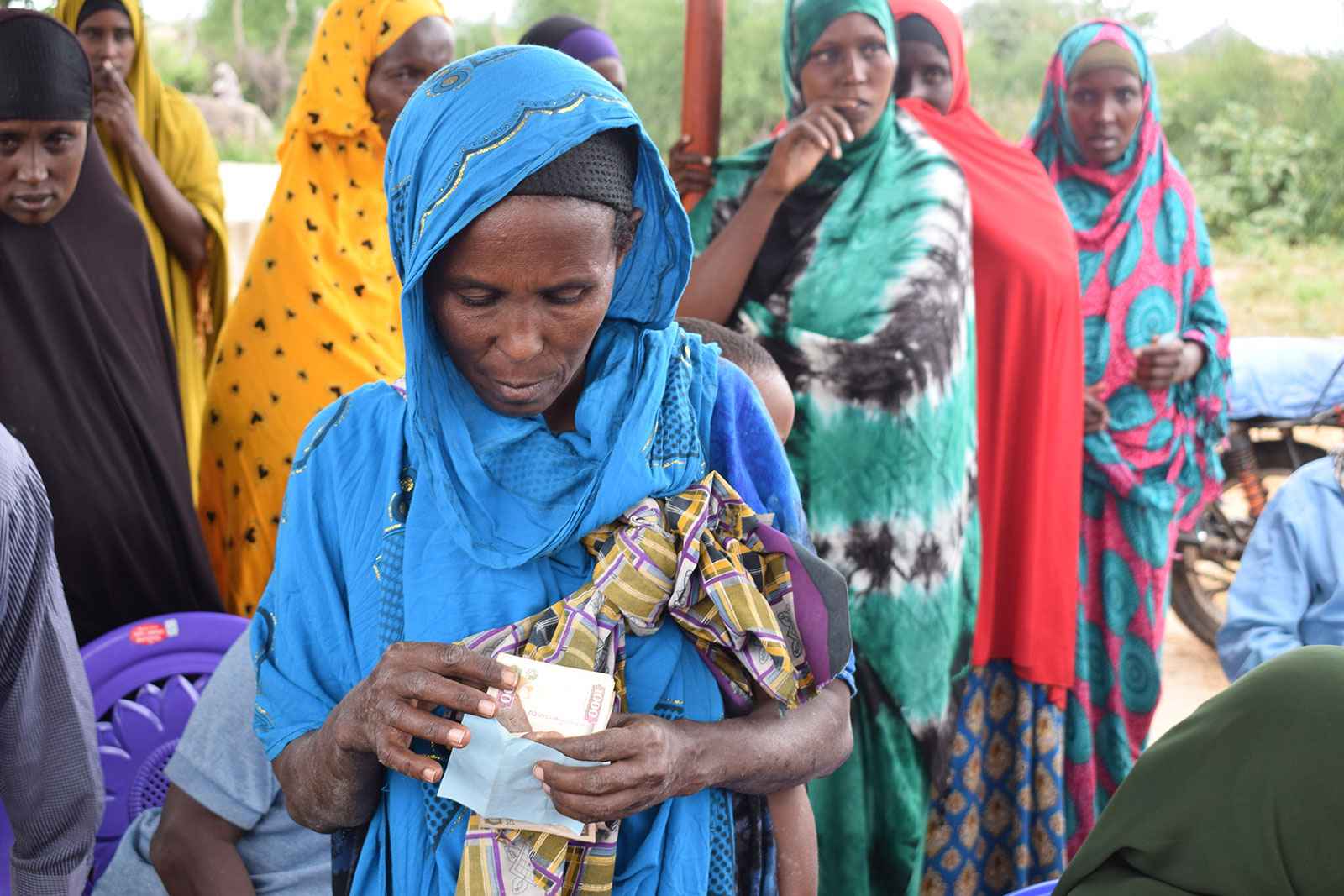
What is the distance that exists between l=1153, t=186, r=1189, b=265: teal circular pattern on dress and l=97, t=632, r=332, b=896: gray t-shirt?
3135mm

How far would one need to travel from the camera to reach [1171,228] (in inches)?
Result: 160

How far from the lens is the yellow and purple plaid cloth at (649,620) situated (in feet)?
4.37

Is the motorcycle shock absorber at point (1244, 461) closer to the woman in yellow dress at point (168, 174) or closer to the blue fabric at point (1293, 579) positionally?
the blue fabric at point (1293, 579)

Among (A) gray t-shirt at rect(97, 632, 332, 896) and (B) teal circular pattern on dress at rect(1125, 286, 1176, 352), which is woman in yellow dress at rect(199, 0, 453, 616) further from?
(B) teal circular pattern on dress at rect(1125, 286, 1176, 352)

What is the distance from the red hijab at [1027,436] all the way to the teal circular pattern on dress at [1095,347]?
52 centimetres

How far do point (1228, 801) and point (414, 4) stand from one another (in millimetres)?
2793

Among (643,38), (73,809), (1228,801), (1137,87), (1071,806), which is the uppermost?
(643,38)

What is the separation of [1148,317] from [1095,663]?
1046 mm

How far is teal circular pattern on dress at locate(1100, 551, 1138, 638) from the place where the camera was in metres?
3.78

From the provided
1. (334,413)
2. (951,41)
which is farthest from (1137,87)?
(334,413)

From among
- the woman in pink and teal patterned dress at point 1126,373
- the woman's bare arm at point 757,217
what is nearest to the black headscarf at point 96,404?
the woman's bare arm at point 757,217

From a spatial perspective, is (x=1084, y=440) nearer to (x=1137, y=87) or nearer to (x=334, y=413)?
(x=1137, y=87)

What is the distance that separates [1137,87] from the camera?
4145mm

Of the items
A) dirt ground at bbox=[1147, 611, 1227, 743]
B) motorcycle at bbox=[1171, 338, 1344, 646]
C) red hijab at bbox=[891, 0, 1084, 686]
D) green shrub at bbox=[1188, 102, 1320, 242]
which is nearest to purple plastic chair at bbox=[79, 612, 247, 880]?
red hijab at bbox=[891, 0, 1084, 686]
